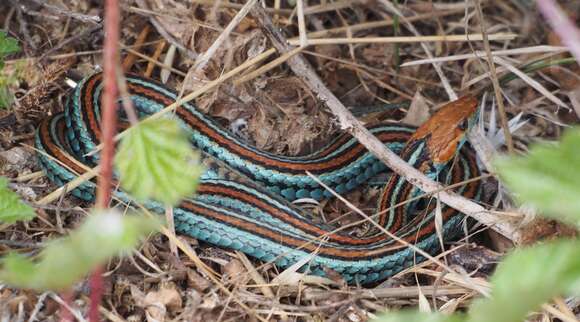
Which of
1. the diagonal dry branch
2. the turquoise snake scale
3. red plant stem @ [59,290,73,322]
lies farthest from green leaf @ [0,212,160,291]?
the diagonal dry branch

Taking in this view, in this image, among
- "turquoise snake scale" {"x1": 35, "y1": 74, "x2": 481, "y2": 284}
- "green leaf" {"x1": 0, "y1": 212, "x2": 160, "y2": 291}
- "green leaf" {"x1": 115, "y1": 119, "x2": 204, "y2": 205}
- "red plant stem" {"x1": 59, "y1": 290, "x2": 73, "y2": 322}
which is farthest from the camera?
"turquoise snake scale" {"x1": 35, "y1": 74, "x2": 481, "y2": 284}

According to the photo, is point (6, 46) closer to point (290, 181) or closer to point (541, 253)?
point (290, 181)

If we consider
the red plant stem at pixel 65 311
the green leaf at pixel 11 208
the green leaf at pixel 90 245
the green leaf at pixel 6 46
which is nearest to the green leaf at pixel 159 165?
the green leaf at pixel 90 245

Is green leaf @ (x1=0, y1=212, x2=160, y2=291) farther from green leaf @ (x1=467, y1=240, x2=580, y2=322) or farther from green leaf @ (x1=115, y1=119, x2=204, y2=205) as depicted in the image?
green leaf @ (x1=467, y1=240, x2=580, y2=322)

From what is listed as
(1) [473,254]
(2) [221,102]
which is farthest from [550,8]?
(2) [221,102]

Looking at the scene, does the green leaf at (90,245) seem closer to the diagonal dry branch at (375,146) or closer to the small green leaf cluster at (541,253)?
the small green leaf cluster at (541,253)

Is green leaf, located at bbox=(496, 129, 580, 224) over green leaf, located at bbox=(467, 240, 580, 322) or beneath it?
over
